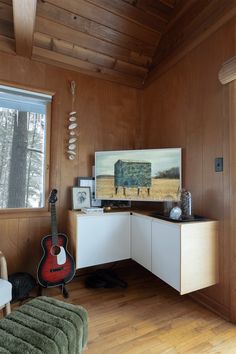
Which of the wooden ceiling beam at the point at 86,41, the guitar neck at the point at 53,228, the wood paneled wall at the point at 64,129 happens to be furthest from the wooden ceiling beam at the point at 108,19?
the guitar neck at the point at 53,228

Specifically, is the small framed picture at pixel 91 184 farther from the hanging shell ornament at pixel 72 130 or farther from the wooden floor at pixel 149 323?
the wooden floor at pixel 149 323

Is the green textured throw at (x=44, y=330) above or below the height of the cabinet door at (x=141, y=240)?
below

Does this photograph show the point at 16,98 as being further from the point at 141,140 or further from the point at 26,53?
the point at 141,140

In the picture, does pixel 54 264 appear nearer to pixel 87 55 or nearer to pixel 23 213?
pixel 23 213

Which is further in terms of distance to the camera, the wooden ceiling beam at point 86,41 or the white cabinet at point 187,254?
the wooden ceiling beam at point 86,41

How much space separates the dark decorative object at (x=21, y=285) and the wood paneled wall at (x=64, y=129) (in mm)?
257

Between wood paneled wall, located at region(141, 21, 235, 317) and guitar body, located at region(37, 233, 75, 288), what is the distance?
1.26 meters

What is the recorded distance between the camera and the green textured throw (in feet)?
3.17

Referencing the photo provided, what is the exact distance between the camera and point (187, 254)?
1.61m

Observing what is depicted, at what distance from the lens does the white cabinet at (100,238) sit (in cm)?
205

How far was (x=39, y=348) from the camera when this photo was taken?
0.96 meters

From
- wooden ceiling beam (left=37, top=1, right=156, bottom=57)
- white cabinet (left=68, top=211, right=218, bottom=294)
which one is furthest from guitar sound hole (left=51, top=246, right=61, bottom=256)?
wooden ceiling beam (left=37, top=1, right=156, bottom=57)

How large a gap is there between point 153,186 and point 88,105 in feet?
4.20

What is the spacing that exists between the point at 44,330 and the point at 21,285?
3.24 feet
